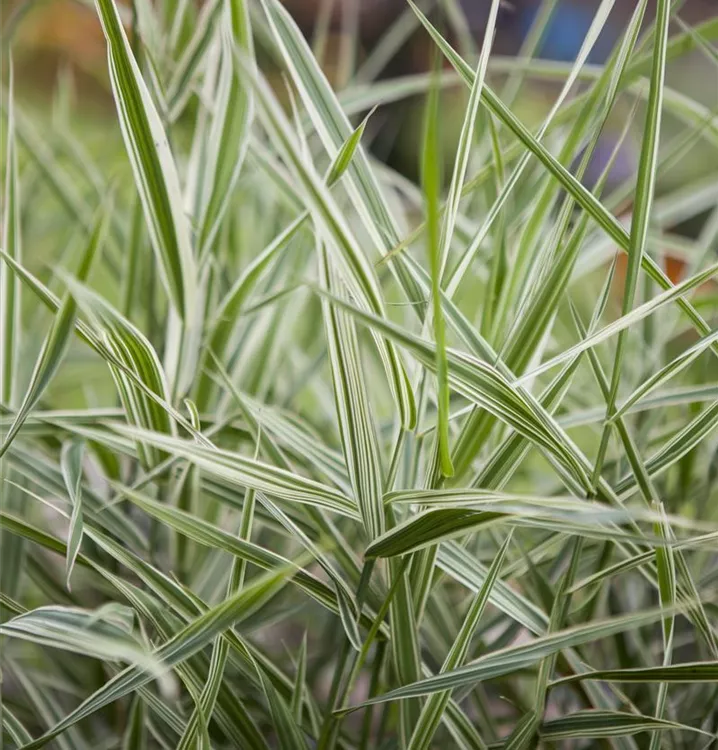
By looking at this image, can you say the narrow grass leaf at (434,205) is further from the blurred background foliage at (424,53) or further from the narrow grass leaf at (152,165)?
the blurred background foliage at (424,53)

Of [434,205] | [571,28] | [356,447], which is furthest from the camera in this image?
[571,28]

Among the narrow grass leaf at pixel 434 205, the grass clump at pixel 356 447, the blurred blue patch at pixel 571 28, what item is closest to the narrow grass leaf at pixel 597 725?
the grass clump at pixel 356 447

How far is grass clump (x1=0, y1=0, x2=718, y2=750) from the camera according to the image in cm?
32

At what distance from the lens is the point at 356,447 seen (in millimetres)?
353

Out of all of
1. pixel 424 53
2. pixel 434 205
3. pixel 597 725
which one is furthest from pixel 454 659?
pixel 424 53

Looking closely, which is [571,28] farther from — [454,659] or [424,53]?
[454,659]

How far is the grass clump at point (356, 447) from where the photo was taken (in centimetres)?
32

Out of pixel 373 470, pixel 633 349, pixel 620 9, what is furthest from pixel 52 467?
pixel 620 9

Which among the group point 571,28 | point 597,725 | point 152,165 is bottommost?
point 597,725

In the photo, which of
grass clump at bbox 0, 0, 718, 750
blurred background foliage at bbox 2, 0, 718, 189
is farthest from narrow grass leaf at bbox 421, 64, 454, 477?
blurred background foliage at bbox 2, 0, 718, 189

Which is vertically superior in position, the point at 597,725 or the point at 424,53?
the point at 424,53

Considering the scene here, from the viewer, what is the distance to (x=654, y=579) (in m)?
0.43

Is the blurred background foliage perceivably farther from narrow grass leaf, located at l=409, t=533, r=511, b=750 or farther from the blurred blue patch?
narrow grass leaf, located at l=409, t=533, r=511, b=750

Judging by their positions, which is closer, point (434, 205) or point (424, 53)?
point (434, 205)
